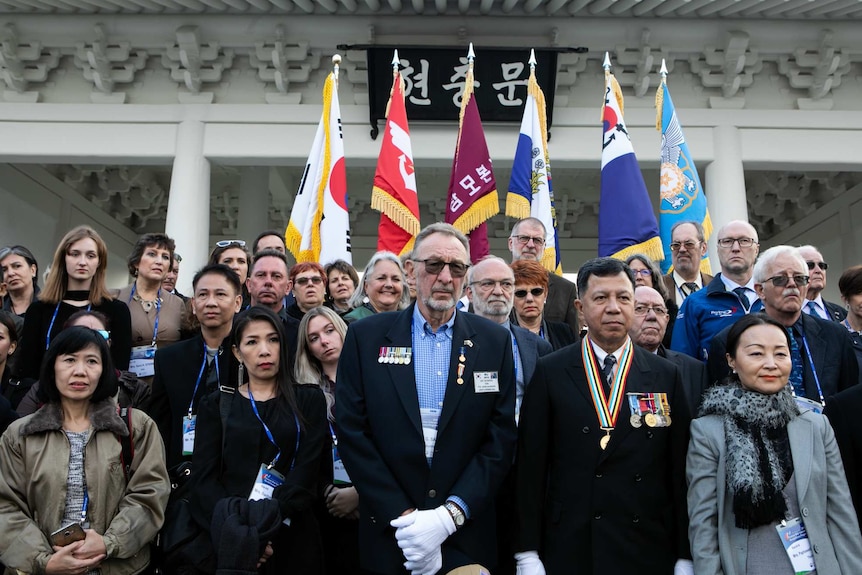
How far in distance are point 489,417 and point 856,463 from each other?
1.26 meters

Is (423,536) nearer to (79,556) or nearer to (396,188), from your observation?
(79,556)

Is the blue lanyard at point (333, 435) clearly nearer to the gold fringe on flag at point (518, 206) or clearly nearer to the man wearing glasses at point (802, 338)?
the man wearing glasses at point (802, 338)

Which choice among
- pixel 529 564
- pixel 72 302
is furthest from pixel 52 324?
pixel 529 564

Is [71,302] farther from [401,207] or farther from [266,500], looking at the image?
[401,207]

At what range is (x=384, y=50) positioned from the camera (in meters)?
6.72

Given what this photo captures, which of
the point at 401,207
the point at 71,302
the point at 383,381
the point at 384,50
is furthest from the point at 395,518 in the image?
the point at 384,50

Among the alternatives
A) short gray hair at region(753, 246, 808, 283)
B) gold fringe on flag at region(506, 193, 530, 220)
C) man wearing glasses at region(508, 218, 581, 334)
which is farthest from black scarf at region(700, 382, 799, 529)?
gold fringe on flag at region(506, 193, 530, 220)

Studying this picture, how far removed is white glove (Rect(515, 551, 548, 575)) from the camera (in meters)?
2.24

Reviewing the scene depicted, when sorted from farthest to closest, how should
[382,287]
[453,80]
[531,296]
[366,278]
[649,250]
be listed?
[453,80]
[649,250]
[366,278]
[382,287]
[531,296]

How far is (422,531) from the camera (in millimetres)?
2141

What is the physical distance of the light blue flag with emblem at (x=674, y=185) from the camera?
5.67 m

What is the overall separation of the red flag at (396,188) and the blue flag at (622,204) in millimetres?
1388

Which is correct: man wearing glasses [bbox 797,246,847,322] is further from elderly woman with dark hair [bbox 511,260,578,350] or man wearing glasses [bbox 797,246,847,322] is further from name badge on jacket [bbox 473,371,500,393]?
name badge on jacket [bbox 473,371,500,393]

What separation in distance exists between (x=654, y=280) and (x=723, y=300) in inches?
15.3
